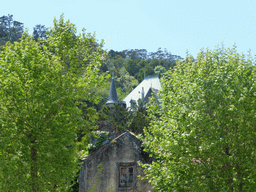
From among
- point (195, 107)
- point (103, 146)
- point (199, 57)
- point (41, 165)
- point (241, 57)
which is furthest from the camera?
point (103, 146)

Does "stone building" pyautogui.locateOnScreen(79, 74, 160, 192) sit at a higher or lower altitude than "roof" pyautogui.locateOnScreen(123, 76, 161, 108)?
lower

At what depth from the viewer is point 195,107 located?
16.4 metres

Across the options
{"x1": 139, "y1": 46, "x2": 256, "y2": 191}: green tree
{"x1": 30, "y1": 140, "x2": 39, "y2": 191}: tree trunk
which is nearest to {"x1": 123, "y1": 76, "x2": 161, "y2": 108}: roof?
{"x1": 139, "y1": 46, "x2": 256, "y2": 191}: green tree

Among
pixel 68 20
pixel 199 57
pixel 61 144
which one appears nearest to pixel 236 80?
pixel 199 57

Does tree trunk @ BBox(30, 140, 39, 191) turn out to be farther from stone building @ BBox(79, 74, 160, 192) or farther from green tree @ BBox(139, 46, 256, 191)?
stone building @ BBox(79, 74, 160, 192)

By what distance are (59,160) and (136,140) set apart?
29.0 ft

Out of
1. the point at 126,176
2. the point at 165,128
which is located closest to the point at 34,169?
the point at 165,128

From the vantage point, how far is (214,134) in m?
15.7

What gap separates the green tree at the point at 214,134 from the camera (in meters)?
15.7

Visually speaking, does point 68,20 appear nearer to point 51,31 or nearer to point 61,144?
point 51,31

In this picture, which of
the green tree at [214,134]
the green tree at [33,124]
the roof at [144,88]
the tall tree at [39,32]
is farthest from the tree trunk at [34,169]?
the tall tree at [39,32]

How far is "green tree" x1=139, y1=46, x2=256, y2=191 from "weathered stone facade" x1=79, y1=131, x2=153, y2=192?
562cm

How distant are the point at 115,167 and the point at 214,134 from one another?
9.58 meters

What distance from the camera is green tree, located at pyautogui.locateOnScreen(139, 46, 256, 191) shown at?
1567cm
